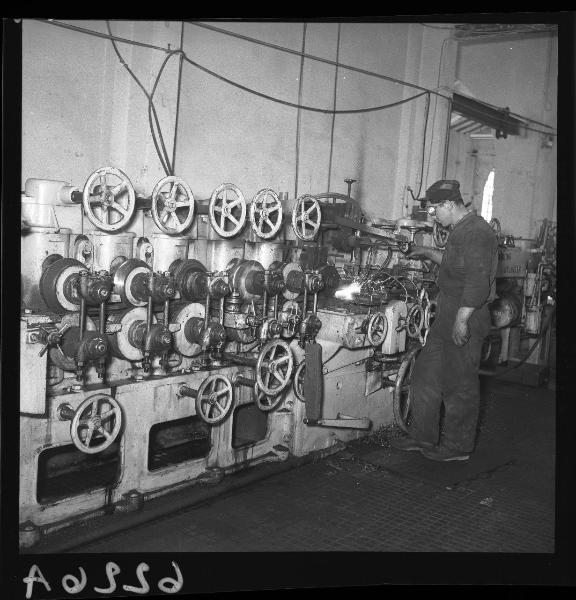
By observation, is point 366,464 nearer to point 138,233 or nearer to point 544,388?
point 138,233

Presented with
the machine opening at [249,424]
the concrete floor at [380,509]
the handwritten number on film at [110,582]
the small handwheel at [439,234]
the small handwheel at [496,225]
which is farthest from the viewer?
the small handwheel at [496,225]

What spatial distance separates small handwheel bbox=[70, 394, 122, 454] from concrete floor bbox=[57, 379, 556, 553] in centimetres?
34

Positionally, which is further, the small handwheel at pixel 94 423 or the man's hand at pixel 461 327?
the man's hand at pixel 461 327

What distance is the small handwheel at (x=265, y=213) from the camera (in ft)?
9.21

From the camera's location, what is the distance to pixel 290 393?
3.04m

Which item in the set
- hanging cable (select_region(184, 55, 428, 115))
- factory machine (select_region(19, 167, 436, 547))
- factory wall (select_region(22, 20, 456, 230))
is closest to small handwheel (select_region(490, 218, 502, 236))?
factory wall (select_region(22, 20, 456, 230))

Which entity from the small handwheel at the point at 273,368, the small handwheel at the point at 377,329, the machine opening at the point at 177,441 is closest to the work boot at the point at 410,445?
the small handwheel at the point at 377,329

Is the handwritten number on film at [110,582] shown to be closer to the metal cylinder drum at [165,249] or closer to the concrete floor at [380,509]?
the concrete floor at [380,509]

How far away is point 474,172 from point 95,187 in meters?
4.88

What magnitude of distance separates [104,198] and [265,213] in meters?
0.77

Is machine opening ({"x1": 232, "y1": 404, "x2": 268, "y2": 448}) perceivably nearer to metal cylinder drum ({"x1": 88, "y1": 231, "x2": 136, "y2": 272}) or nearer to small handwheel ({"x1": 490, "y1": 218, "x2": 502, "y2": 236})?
metal cylinder drum ({"x1": 88, "y1": 231, "x2": 136, "y2": 272})

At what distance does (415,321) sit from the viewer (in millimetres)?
3443

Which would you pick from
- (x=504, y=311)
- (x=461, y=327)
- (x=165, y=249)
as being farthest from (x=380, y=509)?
(x=504, y=311)

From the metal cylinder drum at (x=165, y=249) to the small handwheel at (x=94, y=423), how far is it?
58 centimetres
